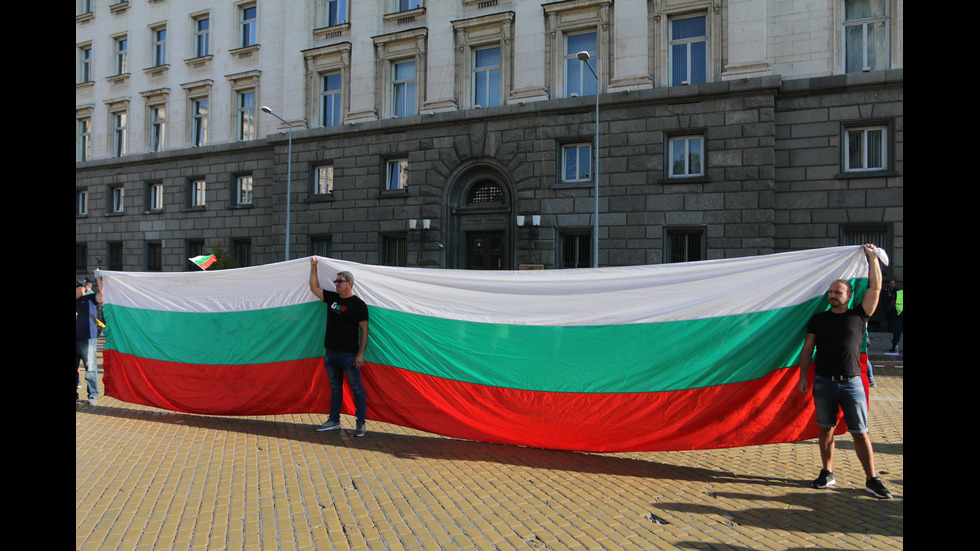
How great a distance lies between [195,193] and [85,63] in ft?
39.7

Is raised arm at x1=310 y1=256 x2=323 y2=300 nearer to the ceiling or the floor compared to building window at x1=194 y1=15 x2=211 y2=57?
nearer to the floor

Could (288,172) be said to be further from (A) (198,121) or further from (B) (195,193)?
(A) (198,121)

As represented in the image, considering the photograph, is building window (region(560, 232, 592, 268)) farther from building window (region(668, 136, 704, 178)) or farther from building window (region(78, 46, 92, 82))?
building window (region(78, 46, 92, 82))

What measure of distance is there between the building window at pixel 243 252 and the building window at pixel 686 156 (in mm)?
19405

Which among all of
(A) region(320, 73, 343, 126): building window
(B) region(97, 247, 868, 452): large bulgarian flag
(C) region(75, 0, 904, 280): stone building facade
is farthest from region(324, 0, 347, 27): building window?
(B) region(97, 247, 868, 452): large bulgarian flag

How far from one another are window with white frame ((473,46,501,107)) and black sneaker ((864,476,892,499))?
19923 mm

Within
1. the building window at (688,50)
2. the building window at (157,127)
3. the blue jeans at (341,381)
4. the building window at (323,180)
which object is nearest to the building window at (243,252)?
the building window at (323,180)

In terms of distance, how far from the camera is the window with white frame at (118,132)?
33394 millimetres

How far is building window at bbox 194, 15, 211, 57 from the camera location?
101ft

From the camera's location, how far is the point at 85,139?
114 feet

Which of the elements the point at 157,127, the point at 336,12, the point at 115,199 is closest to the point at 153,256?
the point at 115,199

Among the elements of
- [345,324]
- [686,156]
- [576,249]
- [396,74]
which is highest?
[396,74]
